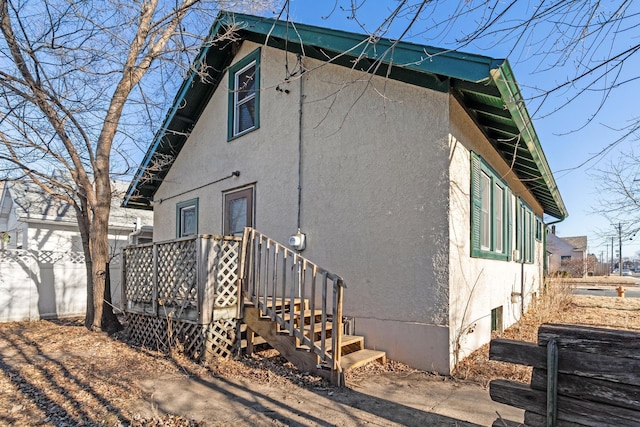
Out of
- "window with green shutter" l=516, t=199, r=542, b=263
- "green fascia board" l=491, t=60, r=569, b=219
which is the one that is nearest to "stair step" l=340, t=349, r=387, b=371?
"green fascia board" l=491, t=60, r=569, b=219

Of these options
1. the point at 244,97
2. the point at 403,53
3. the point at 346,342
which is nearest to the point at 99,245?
the point at 244,97

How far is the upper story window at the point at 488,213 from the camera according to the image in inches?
218

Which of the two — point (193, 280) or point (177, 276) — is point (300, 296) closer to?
point (193, 280)

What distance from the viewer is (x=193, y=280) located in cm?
548

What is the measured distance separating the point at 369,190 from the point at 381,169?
1.10 feet

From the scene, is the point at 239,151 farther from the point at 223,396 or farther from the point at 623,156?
the point at 623,156

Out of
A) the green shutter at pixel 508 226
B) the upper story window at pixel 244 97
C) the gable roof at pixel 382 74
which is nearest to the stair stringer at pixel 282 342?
the gable roof at pixel 382 74

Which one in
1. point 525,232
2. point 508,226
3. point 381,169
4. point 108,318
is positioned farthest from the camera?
point 525,232

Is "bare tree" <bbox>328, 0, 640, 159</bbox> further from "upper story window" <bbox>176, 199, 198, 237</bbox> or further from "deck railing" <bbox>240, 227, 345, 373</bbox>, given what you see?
"upper story window" <bbox>176, 199, 198, 237</bbox>

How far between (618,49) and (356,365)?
3847 mm

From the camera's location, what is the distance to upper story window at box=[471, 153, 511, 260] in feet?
18.2

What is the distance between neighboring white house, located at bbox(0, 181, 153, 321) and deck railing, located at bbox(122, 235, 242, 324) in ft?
13.2

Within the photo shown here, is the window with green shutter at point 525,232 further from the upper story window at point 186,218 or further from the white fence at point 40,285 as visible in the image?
the white fence at point 40,285

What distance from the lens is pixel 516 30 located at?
2.79m
